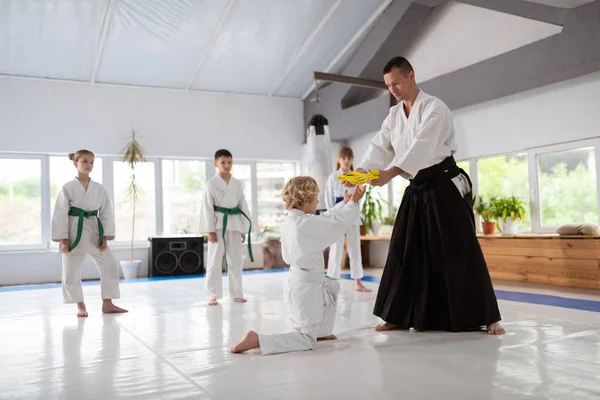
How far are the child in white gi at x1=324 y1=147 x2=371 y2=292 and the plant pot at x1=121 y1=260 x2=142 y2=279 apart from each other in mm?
3276

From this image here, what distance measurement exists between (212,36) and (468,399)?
6.02 meters

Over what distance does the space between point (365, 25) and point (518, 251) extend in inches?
141

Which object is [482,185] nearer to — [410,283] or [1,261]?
[410,283]

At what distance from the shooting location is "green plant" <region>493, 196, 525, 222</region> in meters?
5.77

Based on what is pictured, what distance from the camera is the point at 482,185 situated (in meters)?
6.49

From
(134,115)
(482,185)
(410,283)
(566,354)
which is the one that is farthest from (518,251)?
(134,115)

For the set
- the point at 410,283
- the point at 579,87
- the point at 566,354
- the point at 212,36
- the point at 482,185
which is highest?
the point at 212,36

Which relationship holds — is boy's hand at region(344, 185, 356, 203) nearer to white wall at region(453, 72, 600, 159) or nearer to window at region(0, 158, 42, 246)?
white wall at region(453, 72, 600, 159)

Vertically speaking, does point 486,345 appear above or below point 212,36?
below

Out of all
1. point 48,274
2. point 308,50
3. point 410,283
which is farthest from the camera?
point 308,50

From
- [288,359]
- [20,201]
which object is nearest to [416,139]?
[288,359]

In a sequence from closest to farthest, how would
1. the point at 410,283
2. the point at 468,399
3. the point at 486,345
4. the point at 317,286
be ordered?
1. the point at 468,399
2. the point at 486,345
3. the point at 317,286
4. the point at 410,283

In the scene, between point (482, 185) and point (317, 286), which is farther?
point (482, 185)

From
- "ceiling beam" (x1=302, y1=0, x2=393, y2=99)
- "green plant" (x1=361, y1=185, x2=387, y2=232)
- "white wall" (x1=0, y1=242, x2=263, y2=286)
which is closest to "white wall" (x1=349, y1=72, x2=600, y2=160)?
"green plant" (x1=361, y1=185, x2=387, y2=232)
